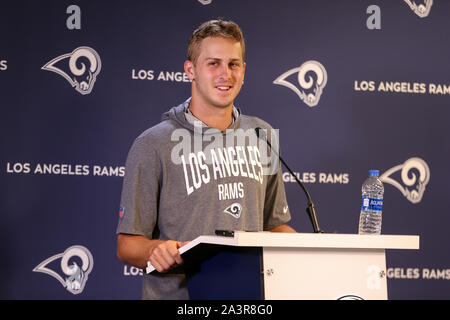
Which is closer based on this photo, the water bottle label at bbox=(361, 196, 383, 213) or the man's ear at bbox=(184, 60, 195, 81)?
the water bottle label at bbox=(361, 196, 383, 213)

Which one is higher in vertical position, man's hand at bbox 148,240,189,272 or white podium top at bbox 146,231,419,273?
white podium top at bbox 146,231,419,273

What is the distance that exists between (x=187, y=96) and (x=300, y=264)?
231 cm

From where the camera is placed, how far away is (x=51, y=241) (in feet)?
12.0

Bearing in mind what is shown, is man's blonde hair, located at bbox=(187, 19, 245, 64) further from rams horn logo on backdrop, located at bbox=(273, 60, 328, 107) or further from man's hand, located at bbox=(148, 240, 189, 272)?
rams horn logo on backdrop, located at bbox=(273, 60, 328, 107)

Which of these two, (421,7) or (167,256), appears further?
(421,7)

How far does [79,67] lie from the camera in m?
3.76

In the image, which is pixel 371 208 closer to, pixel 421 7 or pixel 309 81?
pixel 309 81

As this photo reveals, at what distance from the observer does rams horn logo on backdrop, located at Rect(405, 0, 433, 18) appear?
4219 millimetres

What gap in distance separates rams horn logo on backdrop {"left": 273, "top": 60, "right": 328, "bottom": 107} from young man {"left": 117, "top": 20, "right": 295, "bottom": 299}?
4.32 feet

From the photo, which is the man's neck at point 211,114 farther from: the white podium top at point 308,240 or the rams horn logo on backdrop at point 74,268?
the rams horn logo on backdrop at point 74,268

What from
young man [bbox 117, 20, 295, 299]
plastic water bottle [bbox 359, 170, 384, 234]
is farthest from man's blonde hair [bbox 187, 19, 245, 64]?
plastic water bottle [bbox 359, 170, 384, 234]

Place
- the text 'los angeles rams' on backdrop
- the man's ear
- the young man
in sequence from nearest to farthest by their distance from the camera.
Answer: the young man, the man's ear, the text 'los angeles rams' on backdrop

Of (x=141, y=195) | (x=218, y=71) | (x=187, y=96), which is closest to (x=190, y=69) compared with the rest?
(x=218, y=71)

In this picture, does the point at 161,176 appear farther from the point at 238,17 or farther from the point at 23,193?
the point at 238,17
